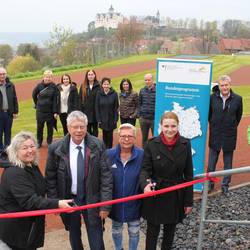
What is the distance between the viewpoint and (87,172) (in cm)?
402

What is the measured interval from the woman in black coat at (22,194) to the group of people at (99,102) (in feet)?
16.6

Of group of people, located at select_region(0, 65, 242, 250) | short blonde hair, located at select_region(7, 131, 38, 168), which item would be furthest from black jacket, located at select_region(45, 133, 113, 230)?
short blonde hair, located at select_region(7, 131, 38, 168)

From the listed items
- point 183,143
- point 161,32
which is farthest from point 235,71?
point 161,32

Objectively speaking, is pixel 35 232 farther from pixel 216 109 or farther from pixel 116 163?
pixel 216 109

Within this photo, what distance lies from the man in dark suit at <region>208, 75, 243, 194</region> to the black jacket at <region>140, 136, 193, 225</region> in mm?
2420

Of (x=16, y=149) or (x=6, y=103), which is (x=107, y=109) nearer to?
(x=6, y=103)

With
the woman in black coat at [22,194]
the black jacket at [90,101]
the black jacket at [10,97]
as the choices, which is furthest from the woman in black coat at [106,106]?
the woman in black coat at [22,194]

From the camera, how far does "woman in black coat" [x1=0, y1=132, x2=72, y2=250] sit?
346 cm

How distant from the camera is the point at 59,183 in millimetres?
4047

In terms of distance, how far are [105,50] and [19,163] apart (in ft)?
157

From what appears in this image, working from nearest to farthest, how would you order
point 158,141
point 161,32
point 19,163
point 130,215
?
point 19,163
point 158,141
point 130,215
point 161,32

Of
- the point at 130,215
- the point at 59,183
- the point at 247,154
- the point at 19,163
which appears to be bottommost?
the point at 247,154

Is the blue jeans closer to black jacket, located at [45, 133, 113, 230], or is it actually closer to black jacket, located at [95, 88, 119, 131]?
black jacket, located at [45, 133, 113, 230]

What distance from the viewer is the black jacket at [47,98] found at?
30.0 ft
